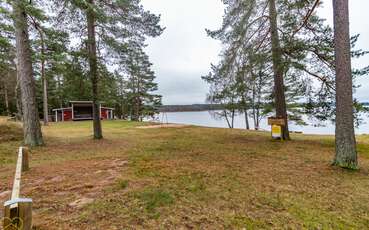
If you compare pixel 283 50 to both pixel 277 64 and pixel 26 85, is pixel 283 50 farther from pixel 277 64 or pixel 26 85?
pixel 26 85

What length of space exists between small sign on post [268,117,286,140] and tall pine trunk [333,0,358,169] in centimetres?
376

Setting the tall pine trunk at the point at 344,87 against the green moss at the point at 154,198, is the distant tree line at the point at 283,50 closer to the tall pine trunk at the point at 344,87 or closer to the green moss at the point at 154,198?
the tall pine trunk at the point at 344,87

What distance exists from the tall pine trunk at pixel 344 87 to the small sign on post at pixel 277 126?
3.76 meters

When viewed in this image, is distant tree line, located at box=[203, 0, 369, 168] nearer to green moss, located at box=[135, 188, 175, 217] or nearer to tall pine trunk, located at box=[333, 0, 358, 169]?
tall pine trunk, located at box=[333, 0, 358, 169]

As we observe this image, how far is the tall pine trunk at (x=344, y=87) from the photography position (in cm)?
454

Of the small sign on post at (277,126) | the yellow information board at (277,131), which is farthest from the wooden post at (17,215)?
the yellow information board at (277,131)

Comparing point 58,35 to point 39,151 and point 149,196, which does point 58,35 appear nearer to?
point 39,151

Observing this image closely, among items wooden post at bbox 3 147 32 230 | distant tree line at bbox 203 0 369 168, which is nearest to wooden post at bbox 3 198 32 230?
wooden post at bbox 3 147 32 230

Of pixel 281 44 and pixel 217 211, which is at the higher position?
pixel 281 44

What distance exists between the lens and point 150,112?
3175 centimetres

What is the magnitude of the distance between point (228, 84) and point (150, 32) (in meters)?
4.17

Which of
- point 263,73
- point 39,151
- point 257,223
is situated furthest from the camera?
point 263,73

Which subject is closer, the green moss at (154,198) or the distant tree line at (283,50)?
the green moss at (154,198)

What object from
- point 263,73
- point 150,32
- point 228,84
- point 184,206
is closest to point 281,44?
point 263,73
